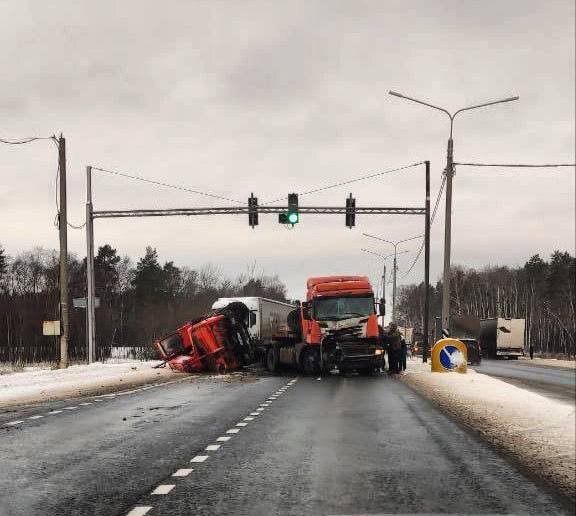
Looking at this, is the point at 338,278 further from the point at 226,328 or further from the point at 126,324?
the point at 126,324

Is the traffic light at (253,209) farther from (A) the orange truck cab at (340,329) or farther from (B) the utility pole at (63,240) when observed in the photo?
(B) the utility pole at (63,240)

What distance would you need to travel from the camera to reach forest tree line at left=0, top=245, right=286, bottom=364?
9900 centimetres

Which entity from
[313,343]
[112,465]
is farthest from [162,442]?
[313,343]

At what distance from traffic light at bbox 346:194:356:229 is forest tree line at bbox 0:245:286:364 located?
5460cm

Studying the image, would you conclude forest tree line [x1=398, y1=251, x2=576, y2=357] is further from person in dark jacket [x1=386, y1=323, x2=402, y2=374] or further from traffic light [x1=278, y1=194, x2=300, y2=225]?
traffic light [x1=278, y1=194, x2=300, y2=225]

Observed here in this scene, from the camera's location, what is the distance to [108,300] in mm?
141375

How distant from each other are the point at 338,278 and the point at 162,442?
2189 centimetres

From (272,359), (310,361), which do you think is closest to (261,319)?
(272,359)

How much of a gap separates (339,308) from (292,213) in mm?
4382

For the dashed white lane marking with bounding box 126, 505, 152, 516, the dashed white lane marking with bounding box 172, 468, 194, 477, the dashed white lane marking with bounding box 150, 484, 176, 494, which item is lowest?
the dashed white lane marking with bounding box 172, 468, 194, 477

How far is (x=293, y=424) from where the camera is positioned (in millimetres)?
14383

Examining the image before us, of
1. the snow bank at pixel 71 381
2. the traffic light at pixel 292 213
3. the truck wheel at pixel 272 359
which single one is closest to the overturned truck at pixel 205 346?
the snow bank at pixel 71 381

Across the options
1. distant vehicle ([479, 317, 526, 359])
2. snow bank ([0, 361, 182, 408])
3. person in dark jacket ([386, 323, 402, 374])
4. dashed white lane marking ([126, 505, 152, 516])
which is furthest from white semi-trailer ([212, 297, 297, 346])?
dashed white lane marking ([126, 505, 152, 516])

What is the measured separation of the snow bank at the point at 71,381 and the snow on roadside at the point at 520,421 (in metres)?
9.44
